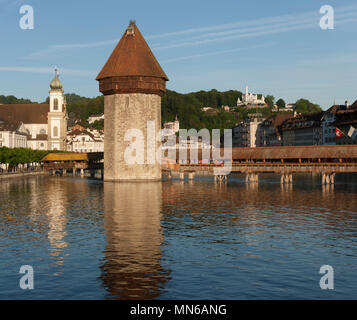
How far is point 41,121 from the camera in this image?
412ft

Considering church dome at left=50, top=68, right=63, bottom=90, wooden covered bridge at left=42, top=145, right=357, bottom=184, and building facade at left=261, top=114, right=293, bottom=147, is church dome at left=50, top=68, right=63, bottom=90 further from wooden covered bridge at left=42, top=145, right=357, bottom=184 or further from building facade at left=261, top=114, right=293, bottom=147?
wooden covered bridge at left=42, top=145, right=357, bottom=184

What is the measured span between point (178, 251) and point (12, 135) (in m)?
97.6

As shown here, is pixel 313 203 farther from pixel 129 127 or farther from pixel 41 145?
pixel 41 145

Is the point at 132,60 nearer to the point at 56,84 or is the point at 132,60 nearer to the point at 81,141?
the point at 56,84

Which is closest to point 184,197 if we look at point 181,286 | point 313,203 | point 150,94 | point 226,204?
point 226,204

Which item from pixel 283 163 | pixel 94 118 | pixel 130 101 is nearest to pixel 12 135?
pixel 130 101

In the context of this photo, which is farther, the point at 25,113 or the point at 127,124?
the point at 25,113

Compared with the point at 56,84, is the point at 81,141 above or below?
below

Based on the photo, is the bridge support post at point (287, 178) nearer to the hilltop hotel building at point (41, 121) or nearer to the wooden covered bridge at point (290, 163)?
the wooden covered bridge at point (290, 163)

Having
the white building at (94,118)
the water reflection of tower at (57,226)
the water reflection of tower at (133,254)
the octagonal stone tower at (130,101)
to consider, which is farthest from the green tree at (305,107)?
the water reflection of tower at (133,254)

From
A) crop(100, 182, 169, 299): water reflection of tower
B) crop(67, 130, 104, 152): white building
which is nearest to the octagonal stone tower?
crop(100, 182, 169, 299): water reflection of tower

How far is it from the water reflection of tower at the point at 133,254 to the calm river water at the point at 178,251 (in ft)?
0.09

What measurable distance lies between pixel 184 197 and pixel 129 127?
68.0 ft
